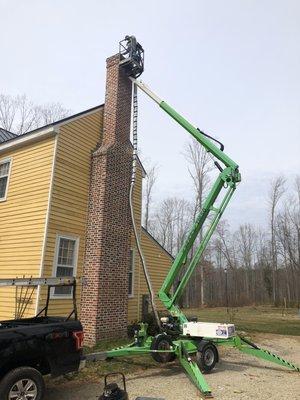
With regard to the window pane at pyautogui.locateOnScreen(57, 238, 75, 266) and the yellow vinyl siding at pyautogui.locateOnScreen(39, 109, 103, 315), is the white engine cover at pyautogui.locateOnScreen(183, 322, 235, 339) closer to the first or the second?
the yellow vinyl siding at pyautogui.locateOnScreen(39, 109, 103, 315)

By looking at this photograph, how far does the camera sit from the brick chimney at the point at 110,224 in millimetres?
12727

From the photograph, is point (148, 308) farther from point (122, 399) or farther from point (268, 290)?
point (268, 290)

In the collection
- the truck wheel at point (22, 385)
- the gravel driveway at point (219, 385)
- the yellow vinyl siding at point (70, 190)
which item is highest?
the yellow vinyl siding at point (70, 190)

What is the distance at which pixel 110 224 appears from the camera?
13648 mm

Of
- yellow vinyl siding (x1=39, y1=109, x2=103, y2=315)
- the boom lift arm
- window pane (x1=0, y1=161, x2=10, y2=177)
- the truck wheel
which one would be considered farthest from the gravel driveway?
window pane (x1=0, y1=161, x2=10, y2=177)

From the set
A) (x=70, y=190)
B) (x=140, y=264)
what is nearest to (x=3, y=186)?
(x=70, y=190)

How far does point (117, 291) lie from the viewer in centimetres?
1338

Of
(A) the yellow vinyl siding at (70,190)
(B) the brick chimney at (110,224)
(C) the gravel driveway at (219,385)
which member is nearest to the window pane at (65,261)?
(A) the yellow vinyl siding at (70,190)

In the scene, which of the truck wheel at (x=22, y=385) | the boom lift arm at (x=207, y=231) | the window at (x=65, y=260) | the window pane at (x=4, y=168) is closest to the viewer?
the truck wheel at (x=22, y=385)

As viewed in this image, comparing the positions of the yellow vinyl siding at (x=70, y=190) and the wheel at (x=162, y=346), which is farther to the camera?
the yellow vinyl siding at (x=70, y=190)

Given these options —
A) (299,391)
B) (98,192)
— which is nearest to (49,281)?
(299,391)

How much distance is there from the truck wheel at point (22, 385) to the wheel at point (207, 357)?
4.27 metres

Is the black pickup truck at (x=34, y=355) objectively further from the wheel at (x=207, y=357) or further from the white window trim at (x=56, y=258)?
the white window trim at (x=56, y=258)

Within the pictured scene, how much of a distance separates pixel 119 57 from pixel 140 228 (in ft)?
23.4
